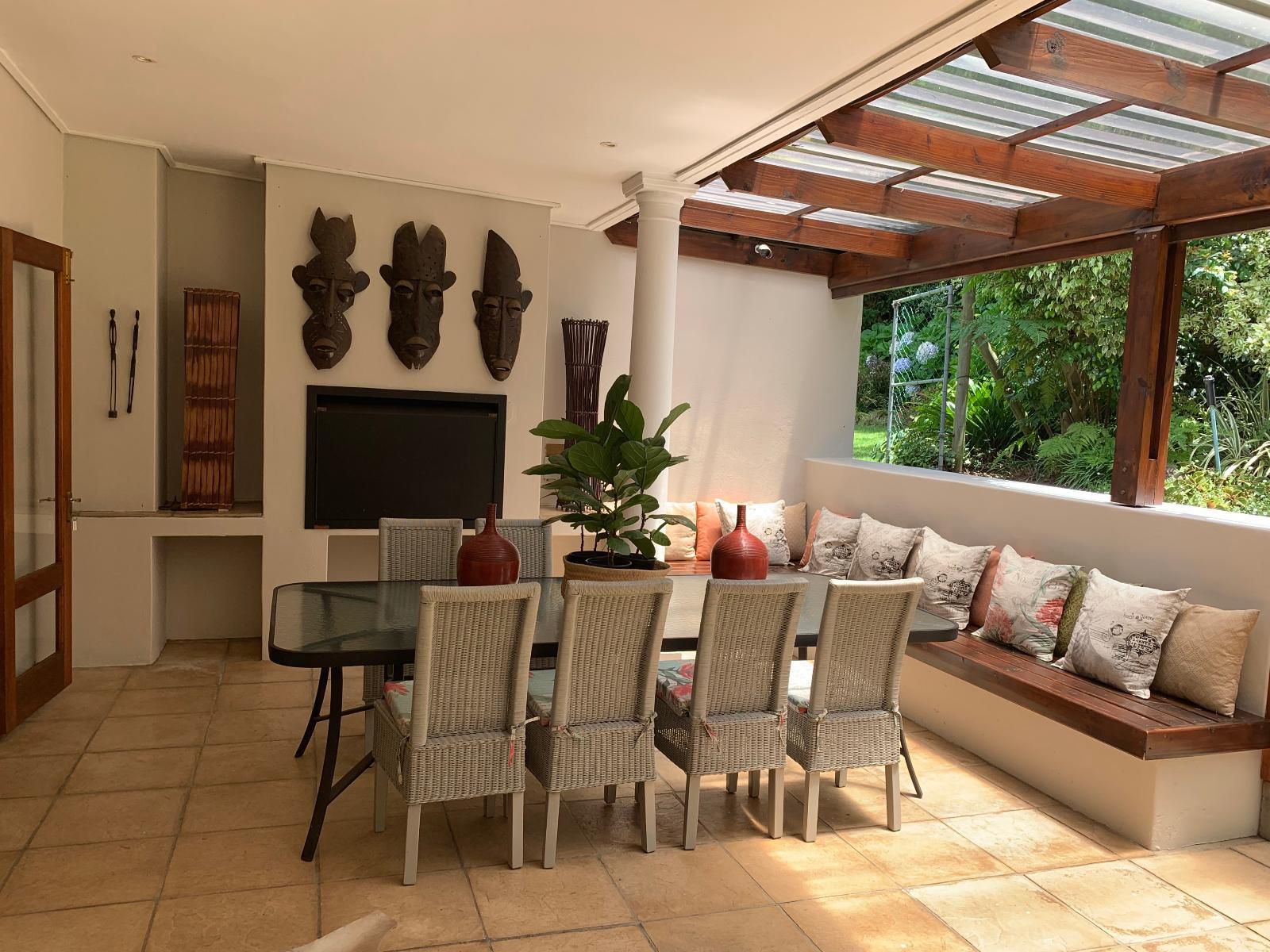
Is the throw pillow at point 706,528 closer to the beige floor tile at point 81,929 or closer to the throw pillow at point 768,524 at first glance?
the throw pillow at point 768,524

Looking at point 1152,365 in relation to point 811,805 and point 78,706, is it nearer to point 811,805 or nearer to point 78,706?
point 811,805

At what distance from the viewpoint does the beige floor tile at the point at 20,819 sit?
3021mm

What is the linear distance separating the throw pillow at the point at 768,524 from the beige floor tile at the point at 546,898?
3668 mm

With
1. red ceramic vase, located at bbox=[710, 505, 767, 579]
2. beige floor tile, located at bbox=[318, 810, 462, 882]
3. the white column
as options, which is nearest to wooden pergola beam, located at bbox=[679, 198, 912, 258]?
the white column

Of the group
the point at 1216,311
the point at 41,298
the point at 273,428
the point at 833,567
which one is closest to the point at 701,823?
the point at 833,567

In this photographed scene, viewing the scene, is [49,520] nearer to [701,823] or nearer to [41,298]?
[41,298]

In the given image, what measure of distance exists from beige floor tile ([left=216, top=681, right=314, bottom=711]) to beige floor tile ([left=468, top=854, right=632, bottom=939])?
6.48ft

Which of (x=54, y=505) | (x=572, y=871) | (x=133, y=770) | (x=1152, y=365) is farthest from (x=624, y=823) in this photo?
(x=1152, y=365)

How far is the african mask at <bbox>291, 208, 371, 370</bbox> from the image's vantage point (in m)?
5.11

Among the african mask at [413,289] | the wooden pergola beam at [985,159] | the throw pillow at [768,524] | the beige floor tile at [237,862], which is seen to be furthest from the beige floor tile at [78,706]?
the wooden pergola beam at [985,159]

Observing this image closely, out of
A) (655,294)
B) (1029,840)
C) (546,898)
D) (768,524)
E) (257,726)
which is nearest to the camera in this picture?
(546,898)

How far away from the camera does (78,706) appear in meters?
4.33

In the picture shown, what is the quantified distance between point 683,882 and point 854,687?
35.1 inches

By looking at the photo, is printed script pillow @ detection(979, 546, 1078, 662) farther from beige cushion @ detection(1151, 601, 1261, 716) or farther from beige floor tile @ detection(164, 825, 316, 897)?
beige floor tile @ detection(164, 825, 316, 897)
